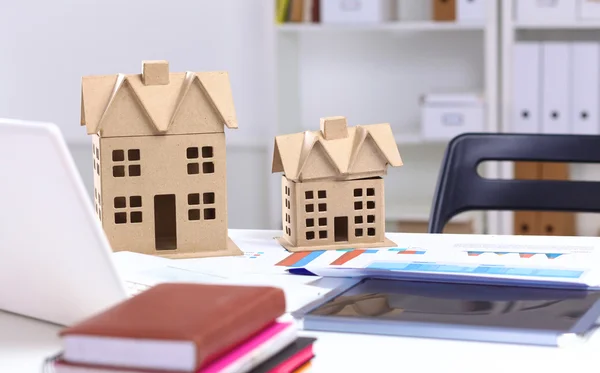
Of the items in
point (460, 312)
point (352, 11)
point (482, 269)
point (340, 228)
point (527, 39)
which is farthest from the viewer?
point (527, 39)

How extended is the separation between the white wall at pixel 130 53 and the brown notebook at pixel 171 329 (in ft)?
9.05

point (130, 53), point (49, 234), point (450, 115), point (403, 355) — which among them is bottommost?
point (403, 355)

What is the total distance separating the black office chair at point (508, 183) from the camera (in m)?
1.74

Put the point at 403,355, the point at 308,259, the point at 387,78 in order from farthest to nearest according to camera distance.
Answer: the point at 387,78, the point at 308,259, the point at 403,355

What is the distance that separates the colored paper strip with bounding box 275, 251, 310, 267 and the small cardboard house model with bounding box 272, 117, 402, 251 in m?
0.03

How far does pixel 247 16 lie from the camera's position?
3.47 metres

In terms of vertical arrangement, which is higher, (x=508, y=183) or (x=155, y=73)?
(x=155, y=73)

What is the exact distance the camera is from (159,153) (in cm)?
134

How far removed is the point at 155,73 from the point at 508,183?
76 centimetres

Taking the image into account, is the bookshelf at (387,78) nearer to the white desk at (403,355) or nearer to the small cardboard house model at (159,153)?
the small cardboard house model at (159,153)

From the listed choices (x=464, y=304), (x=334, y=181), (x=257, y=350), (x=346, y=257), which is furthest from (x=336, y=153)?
(x=257, y=350)

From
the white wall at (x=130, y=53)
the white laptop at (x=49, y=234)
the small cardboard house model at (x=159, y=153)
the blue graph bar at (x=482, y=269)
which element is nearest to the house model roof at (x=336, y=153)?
the small cardboard house model at (x=159, y=153)

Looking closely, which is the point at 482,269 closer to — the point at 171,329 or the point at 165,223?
the point at 165,223

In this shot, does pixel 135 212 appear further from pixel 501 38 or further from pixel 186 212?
pixel 501 38
